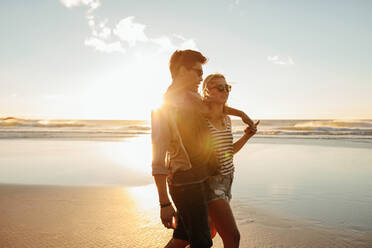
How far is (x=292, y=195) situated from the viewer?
532 centimetres

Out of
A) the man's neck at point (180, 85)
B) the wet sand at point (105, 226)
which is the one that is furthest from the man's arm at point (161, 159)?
the wet sand at point (105, 226)

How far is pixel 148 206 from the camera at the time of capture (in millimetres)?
4809

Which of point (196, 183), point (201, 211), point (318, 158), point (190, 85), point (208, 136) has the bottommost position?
point (318, 158)

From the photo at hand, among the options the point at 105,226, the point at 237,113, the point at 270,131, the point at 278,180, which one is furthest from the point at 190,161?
the point at 270,131

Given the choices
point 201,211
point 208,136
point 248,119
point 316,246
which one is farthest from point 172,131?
point 316,246

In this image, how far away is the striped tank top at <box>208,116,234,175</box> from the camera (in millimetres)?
2002

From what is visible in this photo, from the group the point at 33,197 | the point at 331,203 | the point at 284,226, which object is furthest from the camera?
the point at 33,197

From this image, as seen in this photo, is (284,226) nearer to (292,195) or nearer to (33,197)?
(292,195)

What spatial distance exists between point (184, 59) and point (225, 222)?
4.08 ft

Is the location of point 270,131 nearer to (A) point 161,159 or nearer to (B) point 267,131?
(B) point 267,131

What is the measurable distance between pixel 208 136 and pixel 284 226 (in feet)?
8.92

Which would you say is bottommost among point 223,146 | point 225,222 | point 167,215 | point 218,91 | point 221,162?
point 225,222

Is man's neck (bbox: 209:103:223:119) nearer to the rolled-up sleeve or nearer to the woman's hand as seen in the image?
the woman's hand

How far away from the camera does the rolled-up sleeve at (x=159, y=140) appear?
1.64 meters
